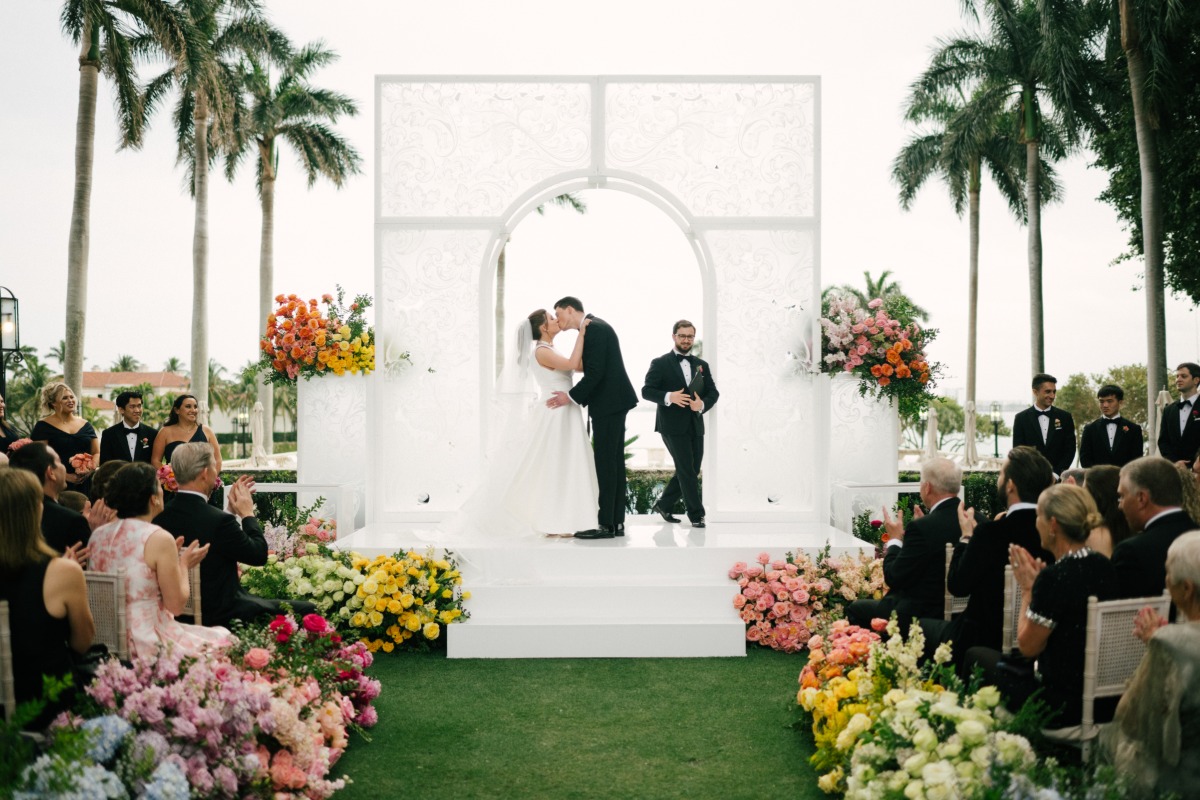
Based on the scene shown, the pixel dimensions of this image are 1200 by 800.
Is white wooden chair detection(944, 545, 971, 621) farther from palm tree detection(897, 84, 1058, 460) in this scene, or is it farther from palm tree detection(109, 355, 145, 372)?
palm tree detection(109, 355, 145, 372)

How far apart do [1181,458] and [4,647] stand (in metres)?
8.70

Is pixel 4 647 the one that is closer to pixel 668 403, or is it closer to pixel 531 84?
pixel 668 403

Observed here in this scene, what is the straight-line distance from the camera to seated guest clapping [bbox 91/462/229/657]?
426 centimetres

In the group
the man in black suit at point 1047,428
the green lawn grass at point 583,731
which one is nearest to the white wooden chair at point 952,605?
the green lawn grass at point 583,731

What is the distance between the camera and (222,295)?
3291cm

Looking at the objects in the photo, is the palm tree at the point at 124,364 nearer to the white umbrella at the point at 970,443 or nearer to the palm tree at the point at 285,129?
the palm tree at the point at 285,129

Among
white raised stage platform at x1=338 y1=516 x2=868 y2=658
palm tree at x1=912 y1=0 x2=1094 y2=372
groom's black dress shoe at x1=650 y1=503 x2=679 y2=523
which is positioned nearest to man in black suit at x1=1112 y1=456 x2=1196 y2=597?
white raised stage platform at x1=338 y1=516 x2=868 y2=658

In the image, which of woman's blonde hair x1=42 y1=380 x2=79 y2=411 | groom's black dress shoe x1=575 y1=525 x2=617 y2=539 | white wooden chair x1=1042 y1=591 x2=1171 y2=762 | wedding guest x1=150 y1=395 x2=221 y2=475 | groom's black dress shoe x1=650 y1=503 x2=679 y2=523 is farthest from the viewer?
groom's black dress shoe x1=650 y1=503 x2=679 y2=523

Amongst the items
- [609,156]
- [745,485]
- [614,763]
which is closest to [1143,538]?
[614,763]

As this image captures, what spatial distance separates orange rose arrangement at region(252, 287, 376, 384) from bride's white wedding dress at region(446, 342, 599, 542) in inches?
69.4

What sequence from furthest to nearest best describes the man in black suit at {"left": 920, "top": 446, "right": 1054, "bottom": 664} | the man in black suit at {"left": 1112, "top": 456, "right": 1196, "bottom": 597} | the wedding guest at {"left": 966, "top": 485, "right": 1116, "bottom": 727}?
the man in black suit at {"left": 920, "top": 446, "right": 1054, "bottom": 664}, the man in black suit at {"left": 1112, "top": 456, "right": 1196, "bottom": 597}, the wedding guest at {"left": 966, "top": 485, "right": 1116, "bottom": 727}

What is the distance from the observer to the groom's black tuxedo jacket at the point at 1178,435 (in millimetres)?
8555

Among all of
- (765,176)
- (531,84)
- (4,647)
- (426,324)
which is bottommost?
(4,647)

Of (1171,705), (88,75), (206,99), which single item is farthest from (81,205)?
(1171,705)
